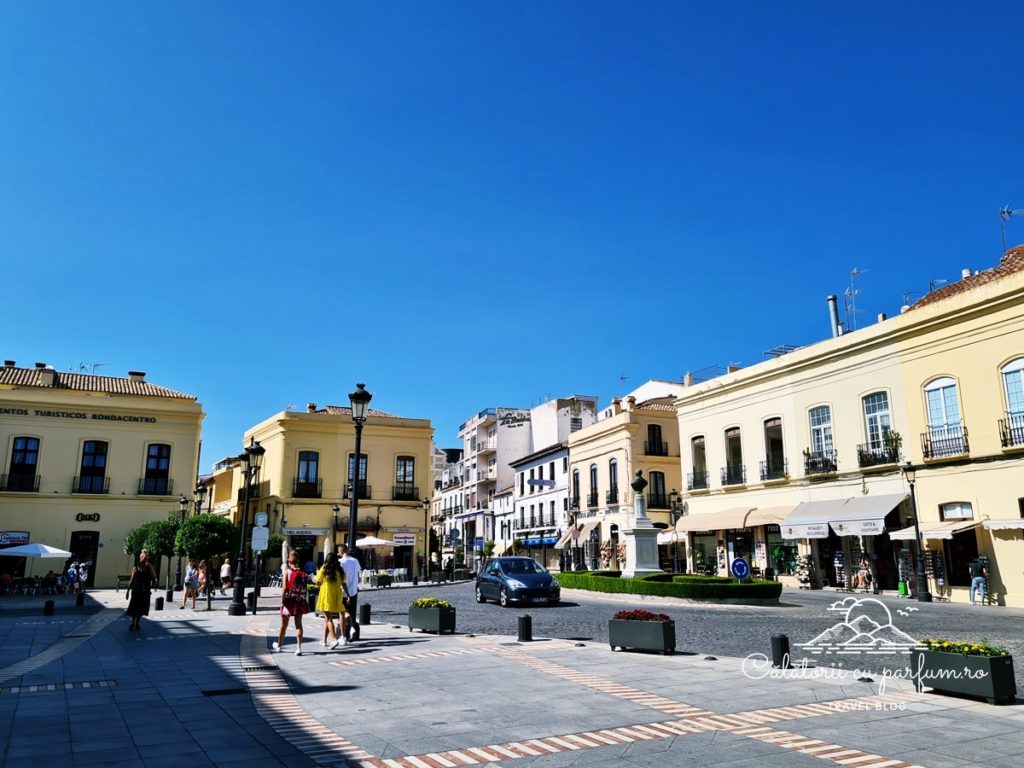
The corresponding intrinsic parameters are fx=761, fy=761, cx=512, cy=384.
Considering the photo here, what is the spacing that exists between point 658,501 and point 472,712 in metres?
37.9

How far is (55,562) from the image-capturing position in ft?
117

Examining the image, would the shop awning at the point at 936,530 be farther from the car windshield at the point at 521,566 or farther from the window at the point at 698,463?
the window at the point at 698,463

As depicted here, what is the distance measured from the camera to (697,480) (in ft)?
124

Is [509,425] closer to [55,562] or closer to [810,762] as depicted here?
[55,562]

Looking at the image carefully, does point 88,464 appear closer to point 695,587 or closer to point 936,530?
point 695,587

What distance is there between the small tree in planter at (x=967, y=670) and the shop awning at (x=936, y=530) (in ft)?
58.0

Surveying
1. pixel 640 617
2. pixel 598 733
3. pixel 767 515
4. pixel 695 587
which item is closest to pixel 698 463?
pixel 767 515

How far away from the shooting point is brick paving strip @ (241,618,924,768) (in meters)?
6.17

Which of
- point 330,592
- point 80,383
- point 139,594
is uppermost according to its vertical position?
point 80,383

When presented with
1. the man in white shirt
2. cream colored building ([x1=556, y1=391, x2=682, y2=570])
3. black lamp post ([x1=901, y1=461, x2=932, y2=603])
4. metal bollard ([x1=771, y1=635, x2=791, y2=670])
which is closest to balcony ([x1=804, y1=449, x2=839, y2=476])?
black lamp post ([x1=901, y1=461, x2=932, y2=603])

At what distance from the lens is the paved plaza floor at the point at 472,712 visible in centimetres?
627

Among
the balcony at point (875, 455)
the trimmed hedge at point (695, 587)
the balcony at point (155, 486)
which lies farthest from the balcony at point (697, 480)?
the balcony at point (155, 486)

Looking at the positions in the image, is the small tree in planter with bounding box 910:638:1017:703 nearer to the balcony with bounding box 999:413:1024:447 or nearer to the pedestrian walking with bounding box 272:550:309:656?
the pedestrian walking with bounding box 272:550:309:656

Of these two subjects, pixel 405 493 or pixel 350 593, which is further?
pixel 405 493
